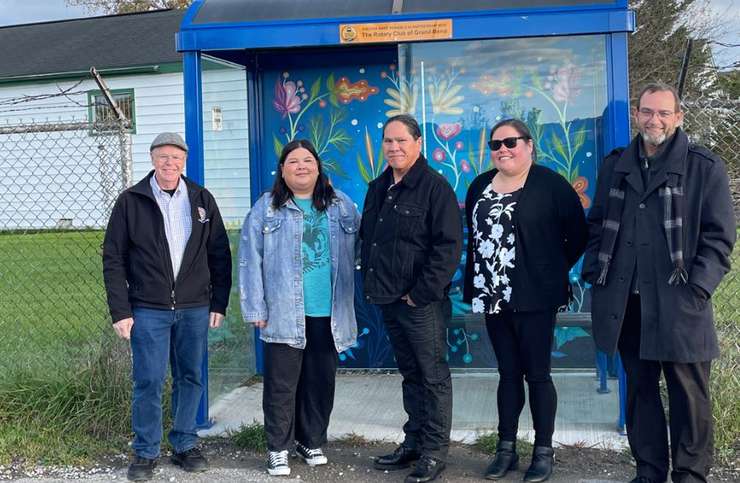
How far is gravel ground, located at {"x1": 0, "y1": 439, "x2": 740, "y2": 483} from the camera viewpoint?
4.16 m

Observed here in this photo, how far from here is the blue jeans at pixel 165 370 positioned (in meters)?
4.12

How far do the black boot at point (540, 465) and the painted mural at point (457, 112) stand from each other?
1339 millimetres

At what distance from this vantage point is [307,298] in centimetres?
420

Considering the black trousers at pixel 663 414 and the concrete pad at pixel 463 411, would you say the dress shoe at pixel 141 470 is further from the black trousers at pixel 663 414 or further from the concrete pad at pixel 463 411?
the black trousers at pixel 663 414

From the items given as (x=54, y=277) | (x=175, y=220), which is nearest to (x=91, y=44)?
(x=54, y=277)

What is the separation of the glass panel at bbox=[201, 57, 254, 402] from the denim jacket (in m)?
0.95

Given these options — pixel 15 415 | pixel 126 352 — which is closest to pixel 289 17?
pixel 126 352

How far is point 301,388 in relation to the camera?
4355 mm

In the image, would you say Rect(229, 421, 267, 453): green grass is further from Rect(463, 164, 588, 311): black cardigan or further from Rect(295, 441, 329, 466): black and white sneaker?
Rect(463, 164, 588, 311): black cardigan

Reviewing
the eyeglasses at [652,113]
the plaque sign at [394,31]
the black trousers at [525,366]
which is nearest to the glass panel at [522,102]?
the plaque sign at [394,31]

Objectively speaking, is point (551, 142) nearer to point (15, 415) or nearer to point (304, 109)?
point (304, 109)

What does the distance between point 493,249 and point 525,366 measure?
61cm

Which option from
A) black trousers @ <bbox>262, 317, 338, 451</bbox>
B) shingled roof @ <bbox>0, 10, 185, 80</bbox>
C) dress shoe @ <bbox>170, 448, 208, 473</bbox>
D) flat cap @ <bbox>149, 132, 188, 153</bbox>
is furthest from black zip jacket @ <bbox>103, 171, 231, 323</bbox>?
shingled roof @ <bbox>0, 10, 185, 80</bbox>

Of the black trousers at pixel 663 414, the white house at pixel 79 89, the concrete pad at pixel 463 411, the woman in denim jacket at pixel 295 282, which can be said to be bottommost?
the concrete pad at pixel 463 411
